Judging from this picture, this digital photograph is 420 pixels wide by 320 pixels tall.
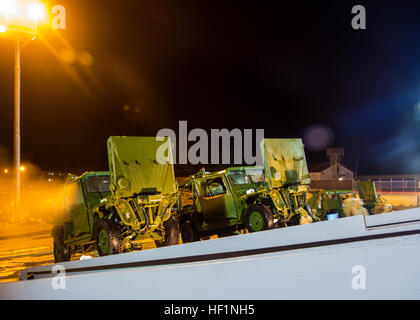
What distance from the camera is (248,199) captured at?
10359 millimetres

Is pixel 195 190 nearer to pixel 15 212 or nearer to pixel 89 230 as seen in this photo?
pixel 89 230

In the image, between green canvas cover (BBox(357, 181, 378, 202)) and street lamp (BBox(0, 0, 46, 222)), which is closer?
green canvas cover (BBox(357, 181, 378, 202))

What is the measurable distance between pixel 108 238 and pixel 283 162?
539 cm

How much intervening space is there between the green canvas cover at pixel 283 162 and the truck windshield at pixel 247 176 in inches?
28.4

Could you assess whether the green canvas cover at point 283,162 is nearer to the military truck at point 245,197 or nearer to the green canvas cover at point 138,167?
the military truck at point 245,197

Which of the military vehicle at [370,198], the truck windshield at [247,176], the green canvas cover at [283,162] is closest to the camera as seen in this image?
the green canvas cover at [283,162]

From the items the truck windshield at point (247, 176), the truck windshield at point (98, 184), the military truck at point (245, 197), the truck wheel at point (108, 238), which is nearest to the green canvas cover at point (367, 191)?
the military truck at point (245, 197)

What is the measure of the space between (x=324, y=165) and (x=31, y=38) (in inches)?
2023

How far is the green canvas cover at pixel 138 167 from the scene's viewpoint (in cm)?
834

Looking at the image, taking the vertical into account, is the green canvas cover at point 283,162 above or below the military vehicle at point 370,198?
above

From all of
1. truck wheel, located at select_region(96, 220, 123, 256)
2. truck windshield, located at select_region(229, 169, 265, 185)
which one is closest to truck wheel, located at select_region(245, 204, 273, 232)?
truck windshield, located at select_region(229, 169, 265, 185)

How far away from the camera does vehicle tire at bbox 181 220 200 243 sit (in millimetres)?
10578

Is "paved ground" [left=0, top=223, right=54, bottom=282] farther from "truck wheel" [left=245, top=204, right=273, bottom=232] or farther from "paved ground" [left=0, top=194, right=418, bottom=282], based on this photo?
"truck wheel" [left=245, top=204, right=273, bottom=232]
